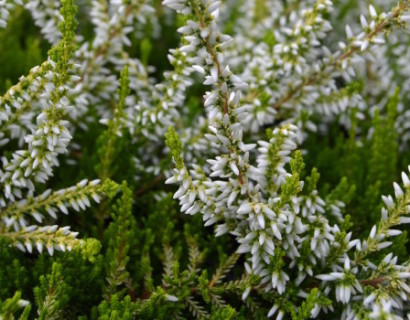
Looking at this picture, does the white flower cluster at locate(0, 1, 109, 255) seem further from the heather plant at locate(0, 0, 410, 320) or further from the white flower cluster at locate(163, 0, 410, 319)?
the white flower cluster at locate(163, 0, 410, 319)

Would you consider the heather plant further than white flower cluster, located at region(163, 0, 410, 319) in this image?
Yes

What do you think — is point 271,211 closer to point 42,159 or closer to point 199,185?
point 199,185

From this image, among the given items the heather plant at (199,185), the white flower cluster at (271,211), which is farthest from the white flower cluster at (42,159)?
the white flower cluster at (271,211)

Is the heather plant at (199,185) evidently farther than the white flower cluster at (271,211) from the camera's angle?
Yes

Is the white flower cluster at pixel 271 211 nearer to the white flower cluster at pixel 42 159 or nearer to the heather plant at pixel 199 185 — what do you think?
the heather plant at pixel 199 185

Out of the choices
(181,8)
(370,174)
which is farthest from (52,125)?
(370,174)

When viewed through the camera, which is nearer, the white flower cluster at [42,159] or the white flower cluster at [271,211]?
the white flower cluster at [271,211]

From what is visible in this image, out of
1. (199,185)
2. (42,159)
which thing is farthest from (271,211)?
(42,159)

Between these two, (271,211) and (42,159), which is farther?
(42,159)

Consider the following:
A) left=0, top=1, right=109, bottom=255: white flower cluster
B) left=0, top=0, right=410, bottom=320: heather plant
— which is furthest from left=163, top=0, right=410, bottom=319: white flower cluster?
left=0, top=1, right=109, bottom=255: white flower cluster
